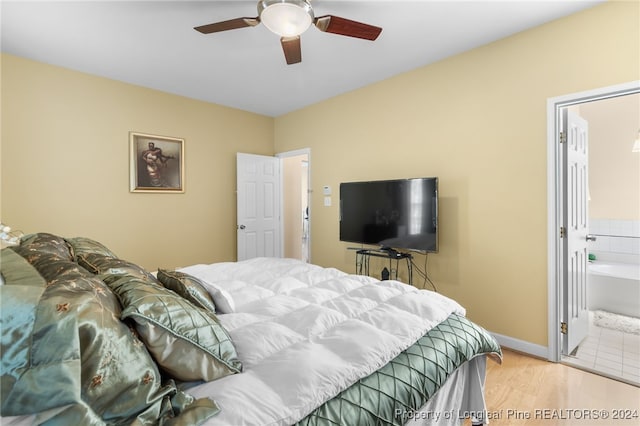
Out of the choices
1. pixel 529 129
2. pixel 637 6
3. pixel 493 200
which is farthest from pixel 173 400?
pixel 637 6

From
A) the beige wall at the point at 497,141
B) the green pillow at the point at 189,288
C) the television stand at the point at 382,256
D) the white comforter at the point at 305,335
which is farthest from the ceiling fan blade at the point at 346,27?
the television stand at the point at 382,256

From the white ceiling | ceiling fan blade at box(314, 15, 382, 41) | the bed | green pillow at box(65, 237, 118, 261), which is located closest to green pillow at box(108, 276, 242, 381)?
the bed

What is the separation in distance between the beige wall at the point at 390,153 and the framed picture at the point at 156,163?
98 mm

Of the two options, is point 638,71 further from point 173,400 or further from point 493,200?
point 173,400

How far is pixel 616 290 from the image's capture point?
3.52 meters

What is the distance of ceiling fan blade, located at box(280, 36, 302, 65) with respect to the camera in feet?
7.67

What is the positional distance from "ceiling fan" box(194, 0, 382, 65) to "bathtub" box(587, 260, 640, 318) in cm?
347

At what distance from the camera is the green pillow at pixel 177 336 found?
0.98 meters

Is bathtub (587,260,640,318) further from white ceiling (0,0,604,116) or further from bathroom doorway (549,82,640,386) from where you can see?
white ceiling (0,0,604,116)

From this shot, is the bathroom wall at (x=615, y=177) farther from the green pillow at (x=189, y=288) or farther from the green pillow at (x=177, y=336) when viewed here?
the green pillow at (x=177, y=336)

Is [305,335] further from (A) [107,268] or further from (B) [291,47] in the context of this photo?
(B) [291,47]

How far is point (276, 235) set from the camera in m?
5.20

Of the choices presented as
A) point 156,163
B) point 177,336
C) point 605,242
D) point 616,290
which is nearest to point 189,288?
point 177,336

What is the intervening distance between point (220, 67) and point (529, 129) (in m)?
3.02
